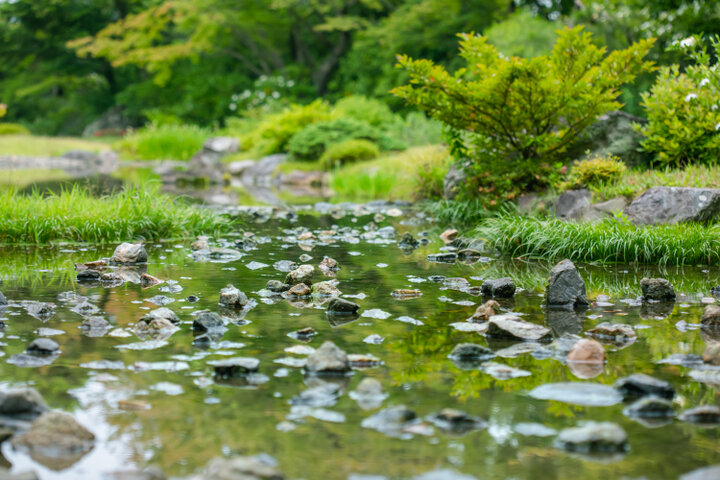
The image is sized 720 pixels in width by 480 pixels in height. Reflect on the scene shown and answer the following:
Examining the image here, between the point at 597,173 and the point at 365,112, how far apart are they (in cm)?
1322

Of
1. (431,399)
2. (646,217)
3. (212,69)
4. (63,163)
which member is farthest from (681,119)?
(212,69)

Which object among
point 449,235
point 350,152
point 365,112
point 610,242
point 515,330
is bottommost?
point 449,235

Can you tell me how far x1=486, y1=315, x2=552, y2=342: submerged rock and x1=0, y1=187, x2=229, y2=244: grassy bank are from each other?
16.0 ft

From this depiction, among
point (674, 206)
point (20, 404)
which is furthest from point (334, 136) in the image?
point (20, 404)

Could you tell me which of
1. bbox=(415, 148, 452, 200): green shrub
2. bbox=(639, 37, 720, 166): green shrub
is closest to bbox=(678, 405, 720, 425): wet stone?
bbox=(639, 37, 720, 166): green shrub

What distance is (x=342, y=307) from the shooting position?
163 inches

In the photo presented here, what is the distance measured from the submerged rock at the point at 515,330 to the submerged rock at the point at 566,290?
0.83 meters

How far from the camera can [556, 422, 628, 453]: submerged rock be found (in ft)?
7.19

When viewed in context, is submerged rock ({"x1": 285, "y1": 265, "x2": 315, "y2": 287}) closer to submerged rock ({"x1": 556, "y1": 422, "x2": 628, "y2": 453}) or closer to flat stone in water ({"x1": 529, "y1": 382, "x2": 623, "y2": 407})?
flat stone in water ({"x1": 529, "y1": 382, "x2": 623, "y2": 407})

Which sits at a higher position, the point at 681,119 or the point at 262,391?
the point at 681,119

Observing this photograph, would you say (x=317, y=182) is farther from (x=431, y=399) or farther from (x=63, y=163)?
(x=431, y=399)

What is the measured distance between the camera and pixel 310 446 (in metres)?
2.20

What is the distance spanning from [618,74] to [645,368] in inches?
213

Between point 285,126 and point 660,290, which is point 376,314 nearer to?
point 660,290
